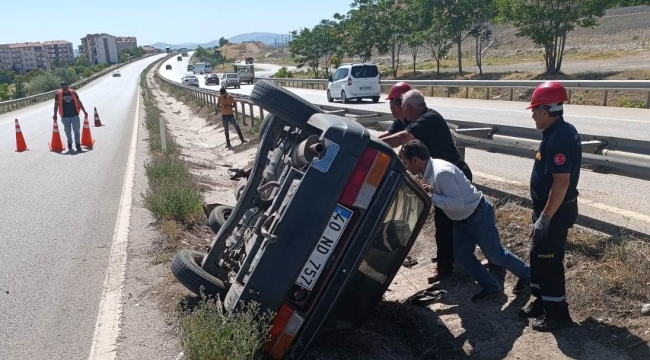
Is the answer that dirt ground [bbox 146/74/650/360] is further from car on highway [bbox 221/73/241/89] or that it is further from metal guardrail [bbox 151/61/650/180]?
car on highway [bbox 221/73/241/89]

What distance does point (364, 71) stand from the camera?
26.6 m

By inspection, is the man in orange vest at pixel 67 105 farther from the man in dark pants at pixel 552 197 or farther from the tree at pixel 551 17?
the tree at pixel 551 17

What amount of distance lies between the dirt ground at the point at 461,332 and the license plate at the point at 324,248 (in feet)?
2.18

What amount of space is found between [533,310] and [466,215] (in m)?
0.85

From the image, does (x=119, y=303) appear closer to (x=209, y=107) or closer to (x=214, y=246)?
(x=214, y=246)

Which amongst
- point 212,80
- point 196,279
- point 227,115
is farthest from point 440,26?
point 212,80

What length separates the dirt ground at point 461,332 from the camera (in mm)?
4191

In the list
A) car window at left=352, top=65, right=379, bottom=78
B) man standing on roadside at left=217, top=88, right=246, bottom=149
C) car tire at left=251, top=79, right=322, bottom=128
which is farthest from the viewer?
car window at left=352, top=65, right=379, bottom=78

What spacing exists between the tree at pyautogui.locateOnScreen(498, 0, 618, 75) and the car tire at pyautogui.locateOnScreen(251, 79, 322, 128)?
80.4 feet

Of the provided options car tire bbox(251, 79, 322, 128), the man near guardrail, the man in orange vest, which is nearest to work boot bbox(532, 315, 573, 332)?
car tire bbox(251, 79, 322, 128)

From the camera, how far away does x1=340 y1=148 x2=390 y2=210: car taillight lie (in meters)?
3.70

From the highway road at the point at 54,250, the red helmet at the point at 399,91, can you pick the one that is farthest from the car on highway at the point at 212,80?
the red helmet at the point at 399,91

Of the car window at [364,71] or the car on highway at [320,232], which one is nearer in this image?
the car on highway at [320,232]

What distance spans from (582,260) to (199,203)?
4407 mm
